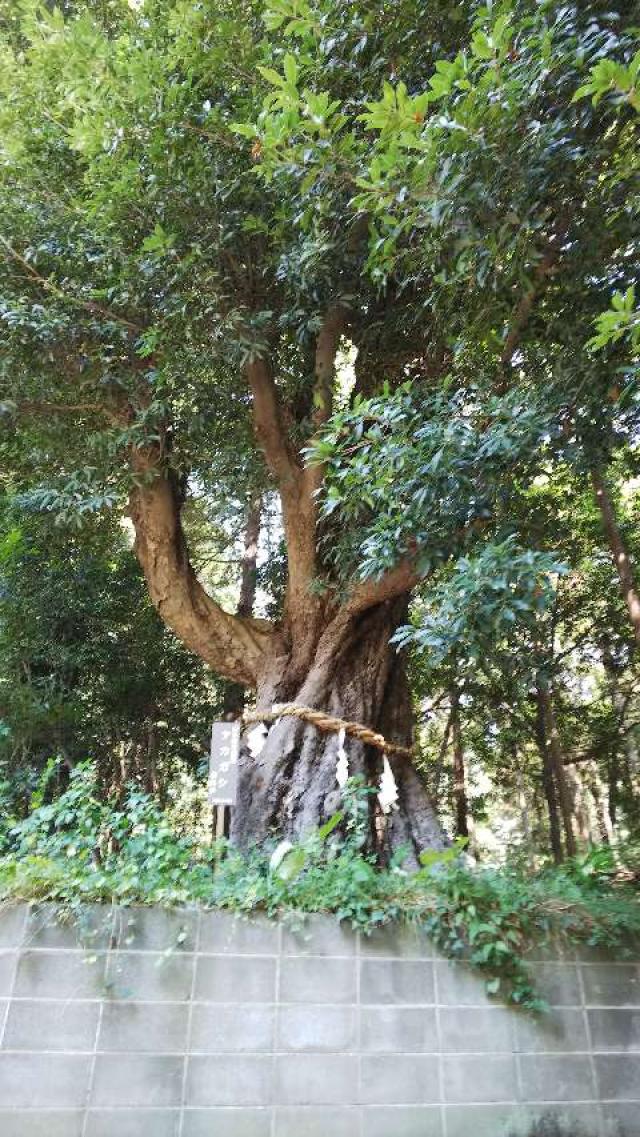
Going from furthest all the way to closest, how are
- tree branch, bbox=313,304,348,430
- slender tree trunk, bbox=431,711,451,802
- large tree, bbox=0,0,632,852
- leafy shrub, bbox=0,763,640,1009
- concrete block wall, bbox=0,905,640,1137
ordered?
1. slender tree trunk, bbox=431,711,451,802
2. tree branch, bbox=313,304,348,430
3. large tree, bbox=0,0,632,852
4. leafy shrub, bbox=0,763,640,1009
5. concrete block wall, bbox=0,905,640,1137

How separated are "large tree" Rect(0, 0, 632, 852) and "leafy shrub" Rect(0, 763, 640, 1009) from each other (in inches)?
56.2

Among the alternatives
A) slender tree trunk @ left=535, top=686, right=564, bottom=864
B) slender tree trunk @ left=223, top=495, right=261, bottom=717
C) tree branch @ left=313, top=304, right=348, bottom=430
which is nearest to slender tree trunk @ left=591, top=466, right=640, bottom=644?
slender tree trunk @ left=535, top=686, right=564, bottom=864

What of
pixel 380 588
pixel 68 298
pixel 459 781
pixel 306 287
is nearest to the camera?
pixel 306 287

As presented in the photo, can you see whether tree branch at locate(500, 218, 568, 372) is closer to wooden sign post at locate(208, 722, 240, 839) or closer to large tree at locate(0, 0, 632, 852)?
large tree at locate(0, 0, 632, 852)

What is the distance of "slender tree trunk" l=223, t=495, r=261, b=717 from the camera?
7.38 meters

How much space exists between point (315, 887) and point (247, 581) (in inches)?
181

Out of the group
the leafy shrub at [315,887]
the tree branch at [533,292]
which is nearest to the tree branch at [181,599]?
the leafy shrub at [315,887]

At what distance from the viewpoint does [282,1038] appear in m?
2.74

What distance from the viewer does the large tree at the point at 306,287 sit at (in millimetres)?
3135

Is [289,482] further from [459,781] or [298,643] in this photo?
[459,781]

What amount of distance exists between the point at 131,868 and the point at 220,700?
15.8 ft

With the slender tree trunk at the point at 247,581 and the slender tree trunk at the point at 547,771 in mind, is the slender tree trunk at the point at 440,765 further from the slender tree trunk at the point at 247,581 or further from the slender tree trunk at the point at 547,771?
the slender tree trunk at the point at 247,581

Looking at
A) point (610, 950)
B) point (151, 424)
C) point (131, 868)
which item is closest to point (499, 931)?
point (610, 950)

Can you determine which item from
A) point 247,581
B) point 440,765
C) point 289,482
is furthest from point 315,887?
point 440,765
